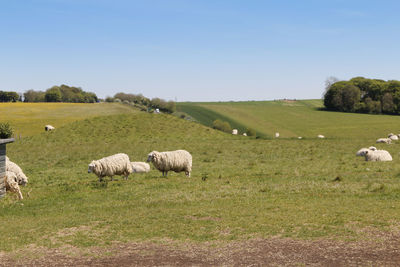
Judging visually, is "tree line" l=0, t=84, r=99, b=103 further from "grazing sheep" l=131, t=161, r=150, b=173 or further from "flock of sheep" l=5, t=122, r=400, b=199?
"flock of sheep" l=5, t=122, r=400, b=199

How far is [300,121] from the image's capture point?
10469 centimetres

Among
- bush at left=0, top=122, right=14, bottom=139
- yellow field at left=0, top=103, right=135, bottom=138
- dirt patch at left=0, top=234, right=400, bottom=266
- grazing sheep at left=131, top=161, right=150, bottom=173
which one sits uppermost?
yellow field at left=0, top=103, right=135, bottom=138

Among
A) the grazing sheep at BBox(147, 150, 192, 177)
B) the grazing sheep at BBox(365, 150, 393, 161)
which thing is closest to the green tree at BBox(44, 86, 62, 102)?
the grazing sheep at BBox(147, 150, 192, 177)

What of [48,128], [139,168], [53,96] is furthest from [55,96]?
[139,168]

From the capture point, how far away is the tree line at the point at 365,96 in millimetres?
111562

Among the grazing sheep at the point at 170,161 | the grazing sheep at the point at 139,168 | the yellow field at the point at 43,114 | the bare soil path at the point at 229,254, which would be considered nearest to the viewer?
the bare soil path at the point at 229,254

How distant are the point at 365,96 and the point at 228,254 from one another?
119994 mm

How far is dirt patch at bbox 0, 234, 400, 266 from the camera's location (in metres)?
9.85

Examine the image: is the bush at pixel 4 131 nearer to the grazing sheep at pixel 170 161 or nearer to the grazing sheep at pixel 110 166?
the grazing sheep at pixel 110 166

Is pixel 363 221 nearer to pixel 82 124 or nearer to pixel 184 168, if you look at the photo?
pixel 184 168

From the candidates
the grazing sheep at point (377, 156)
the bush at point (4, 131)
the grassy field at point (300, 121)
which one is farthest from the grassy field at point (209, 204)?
the grassy field at point (300, 121)

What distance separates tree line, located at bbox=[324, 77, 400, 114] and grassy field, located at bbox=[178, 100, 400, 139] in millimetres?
6910

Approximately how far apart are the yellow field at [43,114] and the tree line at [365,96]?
2677 inches

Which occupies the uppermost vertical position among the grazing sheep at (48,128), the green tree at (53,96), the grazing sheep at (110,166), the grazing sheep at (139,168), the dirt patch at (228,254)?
the green tree at (53,96)
